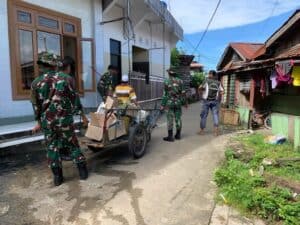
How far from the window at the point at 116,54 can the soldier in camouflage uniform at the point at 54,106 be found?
251 inches

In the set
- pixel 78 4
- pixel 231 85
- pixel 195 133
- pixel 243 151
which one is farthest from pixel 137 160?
pixel 231 85

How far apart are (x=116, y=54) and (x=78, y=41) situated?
2431 mm

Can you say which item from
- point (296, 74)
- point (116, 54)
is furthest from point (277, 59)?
point (116, 54)

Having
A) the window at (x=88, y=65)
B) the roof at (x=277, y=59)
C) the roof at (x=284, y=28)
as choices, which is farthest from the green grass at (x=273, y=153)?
the window at (x=88, y=65)

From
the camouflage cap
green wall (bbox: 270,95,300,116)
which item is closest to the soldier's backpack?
green wall (bbox: 270,95,300,116)

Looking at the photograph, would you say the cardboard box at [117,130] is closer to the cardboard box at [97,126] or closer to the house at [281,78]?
the cardboard box at [97,126]

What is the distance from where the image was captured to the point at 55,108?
4.44 metres

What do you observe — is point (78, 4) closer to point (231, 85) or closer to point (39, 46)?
point (39, 46)

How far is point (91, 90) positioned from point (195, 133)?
11.1 ft

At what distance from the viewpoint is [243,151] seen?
633 centimetres

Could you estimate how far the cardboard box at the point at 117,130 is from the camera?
5.47 metres

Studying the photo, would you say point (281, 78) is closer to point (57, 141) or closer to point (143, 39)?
point (57, 141)

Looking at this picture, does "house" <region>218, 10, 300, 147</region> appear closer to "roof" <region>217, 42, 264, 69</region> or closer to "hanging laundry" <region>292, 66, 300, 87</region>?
"hanging laundry" <region>292, 66, 300, 87</region>

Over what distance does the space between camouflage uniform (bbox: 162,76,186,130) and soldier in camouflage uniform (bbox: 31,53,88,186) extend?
11.2 ft
